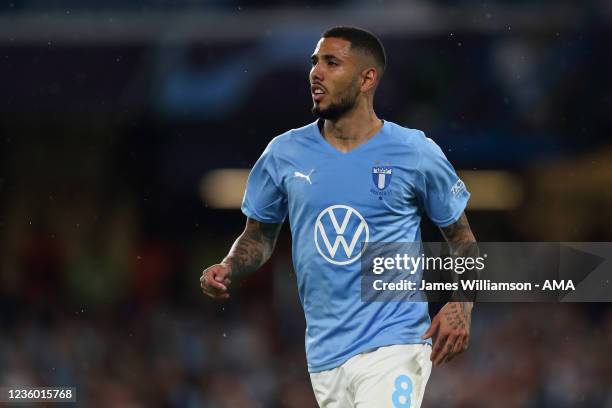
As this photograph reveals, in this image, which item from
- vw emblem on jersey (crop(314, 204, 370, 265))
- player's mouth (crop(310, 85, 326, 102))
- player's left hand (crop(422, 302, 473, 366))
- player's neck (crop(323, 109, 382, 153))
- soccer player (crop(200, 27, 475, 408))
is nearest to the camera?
player's left hand (crop(422, 302, 473, 366))

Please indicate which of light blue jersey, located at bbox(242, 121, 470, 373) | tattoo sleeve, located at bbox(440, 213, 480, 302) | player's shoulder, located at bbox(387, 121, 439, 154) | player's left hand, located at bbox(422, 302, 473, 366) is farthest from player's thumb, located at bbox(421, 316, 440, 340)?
player's shoulder, located at bbox(387, 121, 439, 154)

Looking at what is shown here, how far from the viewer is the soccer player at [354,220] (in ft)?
19.5

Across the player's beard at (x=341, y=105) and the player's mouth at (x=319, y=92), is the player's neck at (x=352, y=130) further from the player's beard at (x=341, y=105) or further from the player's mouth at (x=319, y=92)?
the player's mouth at (x=319, y=92)

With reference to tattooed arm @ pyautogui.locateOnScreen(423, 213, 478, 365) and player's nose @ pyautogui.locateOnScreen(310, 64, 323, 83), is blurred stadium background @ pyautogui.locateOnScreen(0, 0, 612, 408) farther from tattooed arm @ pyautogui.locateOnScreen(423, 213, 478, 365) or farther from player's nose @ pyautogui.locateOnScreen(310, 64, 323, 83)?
tattooed arm @ pyautogui.locateOnScreen(423, 213, 478, 365)

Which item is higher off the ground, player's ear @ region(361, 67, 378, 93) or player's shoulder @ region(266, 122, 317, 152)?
player's ear @ region(361, 67, 378, 93)

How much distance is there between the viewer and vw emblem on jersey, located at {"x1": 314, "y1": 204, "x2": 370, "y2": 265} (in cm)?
605

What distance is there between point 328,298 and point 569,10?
9438 millimetres

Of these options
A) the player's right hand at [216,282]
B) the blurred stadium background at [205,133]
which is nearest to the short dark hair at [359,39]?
the player's right hand at [216,282]

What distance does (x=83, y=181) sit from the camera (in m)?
15.3

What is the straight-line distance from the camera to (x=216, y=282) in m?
5.96

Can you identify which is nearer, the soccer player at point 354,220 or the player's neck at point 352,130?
the soccer player at point 354,220

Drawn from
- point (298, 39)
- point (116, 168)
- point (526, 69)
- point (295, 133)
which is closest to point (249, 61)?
point (298, 39)

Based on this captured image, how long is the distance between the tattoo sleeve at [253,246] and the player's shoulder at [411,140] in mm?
761

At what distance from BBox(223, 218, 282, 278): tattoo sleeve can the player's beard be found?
654 mm
